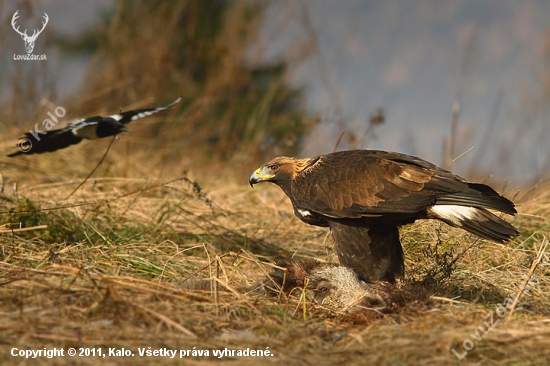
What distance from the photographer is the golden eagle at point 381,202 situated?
3457mm

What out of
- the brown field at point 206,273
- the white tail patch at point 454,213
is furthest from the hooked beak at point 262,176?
the white tail patch at point 454,213

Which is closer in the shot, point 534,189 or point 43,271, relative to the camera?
point 43,271

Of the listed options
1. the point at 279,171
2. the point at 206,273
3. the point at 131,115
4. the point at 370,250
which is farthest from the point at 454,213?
the point at 131,115

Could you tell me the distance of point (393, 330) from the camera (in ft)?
9.11

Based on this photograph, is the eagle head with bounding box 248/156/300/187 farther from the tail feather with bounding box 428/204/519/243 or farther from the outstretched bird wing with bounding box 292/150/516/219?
the tail feather with bounding box 428/204/519/243

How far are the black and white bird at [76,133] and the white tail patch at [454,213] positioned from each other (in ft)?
7.08

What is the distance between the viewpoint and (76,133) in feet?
15.0

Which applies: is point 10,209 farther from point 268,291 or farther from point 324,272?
point 324,272

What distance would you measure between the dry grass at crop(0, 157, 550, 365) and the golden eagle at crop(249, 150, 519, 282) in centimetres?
34

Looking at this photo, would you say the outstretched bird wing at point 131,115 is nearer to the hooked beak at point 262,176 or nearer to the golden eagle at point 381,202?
the hooked beak at point 262,176

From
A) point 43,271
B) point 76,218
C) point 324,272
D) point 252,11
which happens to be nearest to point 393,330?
point 324,272

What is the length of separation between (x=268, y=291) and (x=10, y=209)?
2.25m

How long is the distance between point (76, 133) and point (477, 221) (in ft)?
9.81

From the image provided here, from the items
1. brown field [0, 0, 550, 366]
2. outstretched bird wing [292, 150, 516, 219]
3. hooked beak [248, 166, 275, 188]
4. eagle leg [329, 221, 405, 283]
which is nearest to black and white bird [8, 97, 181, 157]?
brown field [0, 0, 550, 366]
